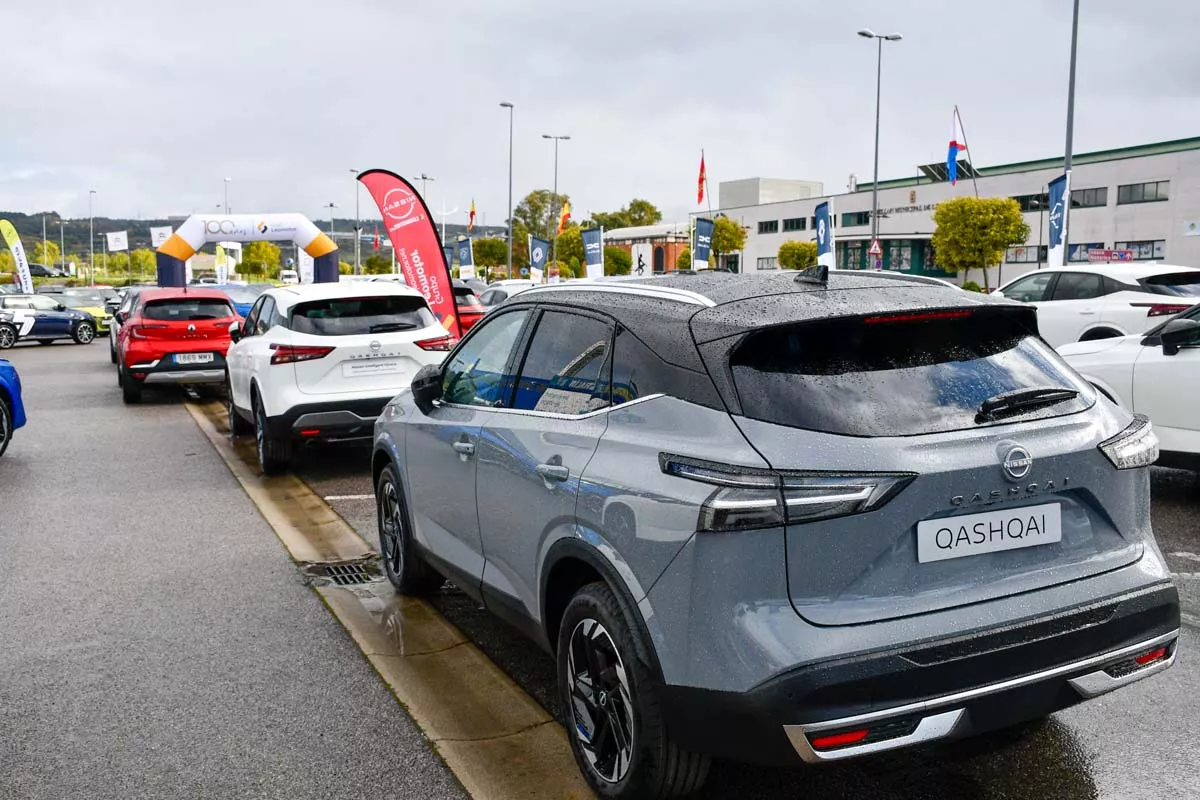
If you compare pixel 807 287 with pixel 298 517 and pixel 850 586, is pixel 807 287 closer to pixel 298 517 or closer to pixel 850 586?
pixel 850 586

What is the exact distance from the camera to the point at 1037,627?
2.90 m

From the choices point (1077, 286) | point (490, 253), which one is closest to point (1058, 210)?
point (1077, 286)

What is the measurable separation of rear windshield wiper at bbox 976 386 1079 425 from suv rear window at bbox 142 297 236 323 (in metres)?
14.0

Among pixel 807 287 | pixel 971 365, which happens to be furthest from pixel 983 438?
pixel 807 287

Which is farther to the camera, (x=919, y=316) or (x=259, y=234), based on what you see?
(x=259, y=234)

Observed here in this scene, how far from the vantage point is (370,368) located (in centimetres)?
909

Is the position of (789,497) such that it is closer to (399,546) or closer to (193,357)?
(399,546)

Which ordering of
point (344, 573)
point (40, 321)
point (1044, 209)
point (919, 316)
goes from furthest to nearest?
point (1044, 209), point (40, 321), point (344, 573), point (919, 316)

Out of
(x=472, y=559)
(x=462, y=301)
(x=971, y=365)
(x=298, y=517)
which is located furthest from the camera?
(x=462, y=301)

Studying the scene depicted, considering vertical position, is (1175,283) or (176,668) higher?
(1175,283)

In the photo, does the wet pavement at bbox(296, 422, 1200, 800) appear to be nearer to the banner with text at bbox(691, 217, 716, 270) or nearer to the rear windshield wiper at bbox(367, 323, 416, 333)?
the rear windshield wiper at bbox(367, 323, 416, 333)

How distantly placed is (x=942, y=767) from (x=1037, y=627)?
94 centimetres

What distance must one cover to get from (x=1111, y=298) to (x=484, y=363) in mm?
11242

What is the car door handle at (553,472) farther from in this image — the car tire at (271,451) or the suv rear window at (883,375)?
the car tire at (271,451)
